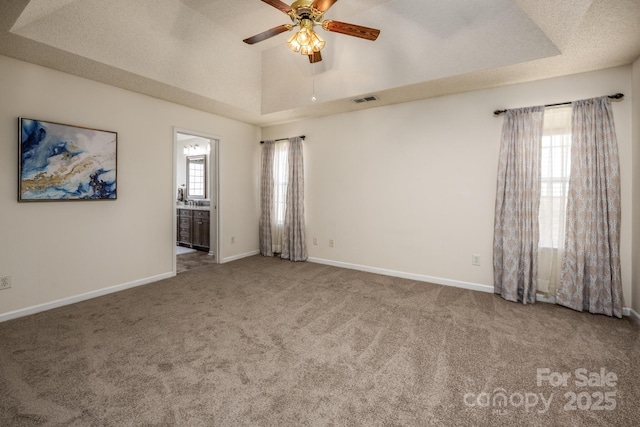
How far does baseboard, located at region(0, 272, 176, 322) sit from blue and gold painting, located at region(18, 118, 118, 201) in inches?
43.5

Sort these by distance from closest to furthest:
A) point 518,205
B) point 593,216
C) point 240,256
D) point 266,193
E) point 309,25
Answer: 1. point 309,25
2. point 593,216
3. point 518,205
4. point 240,256
5. point 266,193

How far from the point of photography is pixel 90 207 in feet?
10.9

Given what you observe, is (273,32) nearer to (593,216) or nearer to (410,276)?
(410,276)

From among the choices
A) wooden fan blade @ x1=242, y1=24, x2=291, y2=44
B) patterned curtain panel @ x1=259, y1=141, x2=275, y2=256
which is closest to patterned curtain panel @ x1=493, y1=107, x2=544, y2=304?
wooden fan blade @ x1=242, y1=24, x2=291, y2=44

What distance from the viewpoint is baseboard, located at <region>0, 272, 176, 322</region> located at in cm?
277

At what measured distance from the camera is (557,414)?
5.23 ft

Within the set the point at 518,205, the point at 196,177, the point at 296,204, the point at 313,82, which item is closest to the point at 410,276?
the point at 518,205

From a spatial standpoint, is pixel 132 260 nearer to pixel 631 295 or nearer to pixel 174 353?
pixel 174 353

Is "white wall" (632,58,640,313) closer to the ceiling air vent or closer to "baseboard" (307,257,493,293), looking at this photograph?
"baseboard" (307,257,493,293)

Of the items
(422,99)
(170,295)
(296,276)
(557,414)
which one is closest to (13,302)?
(170,295)

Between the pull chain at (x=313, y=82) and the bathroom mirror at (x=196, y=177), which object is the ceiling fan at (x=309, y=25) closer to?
the pull chain at (x=313, y=82)

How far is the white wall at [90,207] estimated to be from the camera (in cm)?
278

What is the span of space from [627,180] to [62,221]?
19.4ft

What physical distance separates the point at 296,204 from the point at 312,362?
10.7 ft
